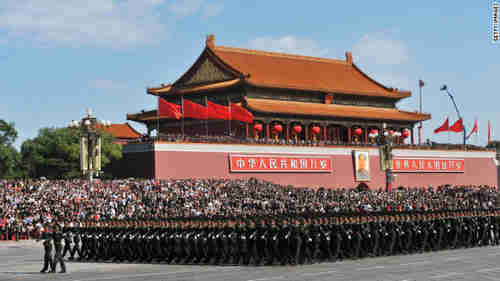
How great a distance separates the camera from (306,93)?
58562 mm

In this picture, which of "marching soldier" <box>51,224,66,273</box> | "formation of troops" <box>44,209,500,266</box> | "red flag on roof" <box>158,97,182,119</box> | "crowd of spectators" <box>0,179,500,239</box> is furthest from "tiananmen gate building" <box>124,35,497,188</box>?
"marching soldier" <box>51,224,66,273</box>

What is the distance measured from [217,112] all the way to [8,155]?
1250cm

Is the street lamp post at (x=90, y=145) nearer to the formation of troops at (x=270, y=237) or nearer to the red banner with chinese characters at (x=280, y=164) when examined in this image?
the formation of troops at (x=270, y=237)

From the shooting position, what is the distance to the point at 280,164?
5122 cm

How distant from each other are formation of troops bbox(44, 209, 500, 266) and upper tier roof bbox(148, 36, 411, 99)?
3015 centimetres

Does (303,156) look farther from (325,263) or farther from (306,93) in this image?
(325,263)

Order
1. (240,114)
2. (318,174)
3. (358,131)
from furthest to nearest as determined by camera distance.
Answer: (358,131), (318,174), (240,114)

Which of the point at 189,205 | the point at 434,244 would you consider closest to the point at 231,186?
the point at 189,205

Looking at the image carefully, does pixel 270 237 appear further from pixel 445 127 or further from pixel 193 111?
pixel 445 127

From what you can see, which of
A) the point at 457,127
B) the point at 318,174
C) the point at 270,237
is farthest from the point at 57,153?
the point at 270,237

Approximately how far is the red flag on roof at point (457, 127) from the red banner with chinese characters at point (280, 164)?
478 inches

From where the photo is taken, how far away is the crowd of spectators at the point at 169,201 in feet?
111

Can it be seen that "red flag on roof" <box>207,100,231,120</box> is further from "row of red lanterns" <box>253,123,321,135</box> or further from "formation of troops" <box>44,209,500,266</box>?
"formation of troops" <box>44,209,500,266</box>

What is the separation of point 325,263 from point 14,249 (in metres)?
12.9
